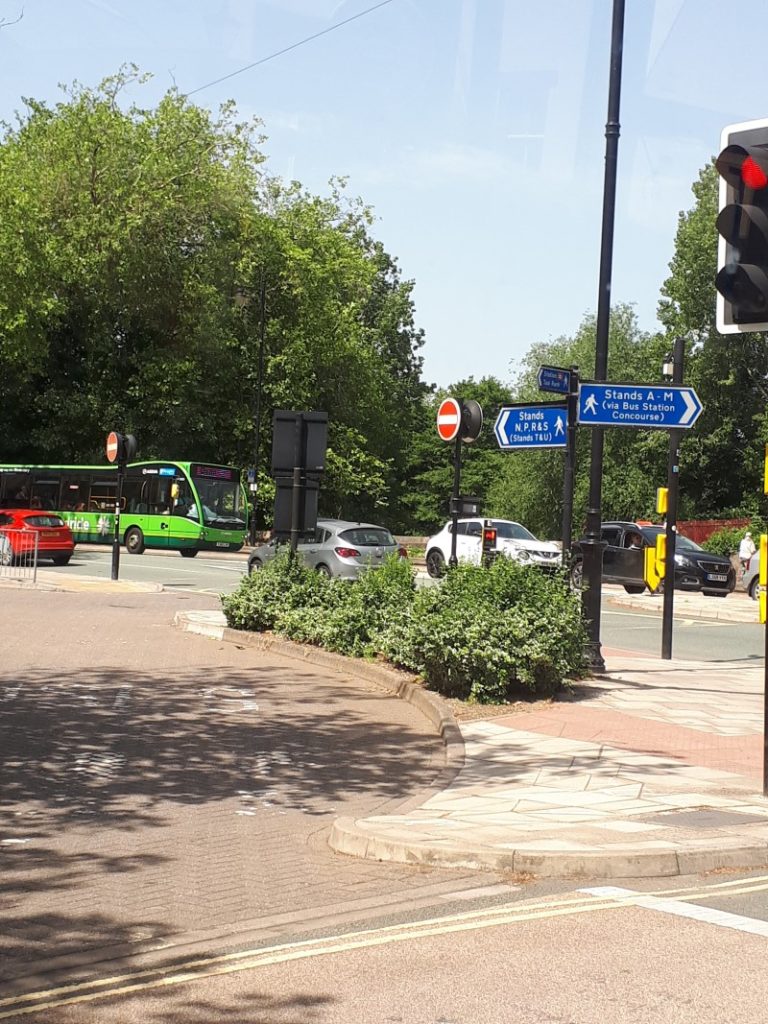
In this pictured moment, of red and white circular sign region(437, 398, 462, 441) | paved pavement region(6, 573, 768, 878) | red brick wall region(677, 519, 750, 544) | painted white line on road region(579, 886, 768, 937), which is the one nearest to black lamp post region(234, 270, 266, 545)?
red brick wall region(677, 519, 750, 544)

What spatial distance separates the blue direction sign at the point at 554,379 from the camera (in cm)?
1319

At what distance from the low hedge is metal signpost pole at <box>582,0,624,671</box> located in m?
0.73

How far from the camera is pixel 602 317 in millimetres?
14000

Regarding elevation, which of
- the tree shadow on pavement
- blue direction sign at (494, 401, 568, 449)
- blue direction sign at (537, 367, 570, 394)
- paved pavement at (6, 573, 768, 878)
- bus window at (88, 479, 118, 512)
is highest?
blue direction sign at (537, 367, 570, 394)

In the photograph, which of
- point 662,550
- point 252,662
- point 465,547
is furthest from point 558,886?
point 465,547

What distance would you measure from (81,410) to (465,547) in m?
22.3

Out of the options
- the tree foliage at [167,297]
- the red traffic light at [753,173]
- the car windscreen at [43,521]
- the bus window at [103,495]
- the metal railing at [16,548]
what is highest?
the tree foliage at [167,297]

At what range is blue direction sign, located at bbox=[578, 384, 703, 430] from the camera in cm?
1356

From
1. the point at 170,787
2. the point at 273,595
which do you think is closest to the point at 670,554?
the point at 273,595

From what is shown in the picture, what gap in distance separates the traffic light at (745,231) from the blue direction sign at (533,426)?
19.3 feet

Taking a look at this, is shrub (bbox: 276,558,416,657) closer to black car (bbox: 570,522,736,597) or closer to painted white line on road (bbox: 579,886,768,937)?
painted white line on road (bbox: 579,886,768,937)

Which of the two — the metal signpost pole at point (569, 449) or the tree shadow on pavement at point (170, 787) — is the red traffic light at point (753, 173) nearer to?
the tree shadow on pavement at point (170, 787)

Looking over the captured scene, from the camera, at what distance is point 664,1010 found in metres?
4.30

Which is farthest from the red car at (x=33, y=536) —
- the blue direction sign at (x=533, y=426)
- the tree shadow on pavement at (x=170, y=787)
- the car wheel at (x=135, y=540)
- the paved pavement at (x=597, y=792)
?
the blue direction sign at (x=533, y=426)
